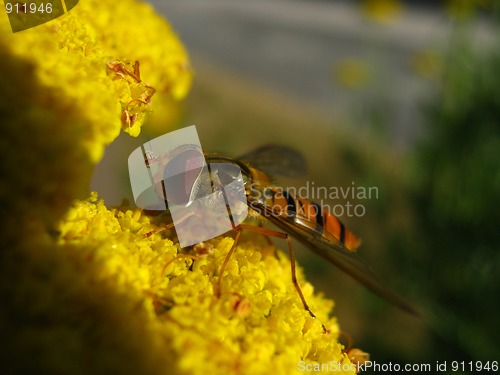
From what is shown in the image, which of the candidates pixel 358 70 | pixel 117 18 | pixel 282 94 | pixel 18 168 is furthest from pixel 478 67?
pixel 282 94

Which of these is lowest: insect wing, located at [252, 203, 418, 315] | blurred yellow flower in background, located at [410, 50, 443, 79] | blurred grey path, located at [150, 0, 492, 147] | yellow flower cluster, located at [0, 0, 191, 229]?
blurred grey path, located at [150, 0, 492, 147]

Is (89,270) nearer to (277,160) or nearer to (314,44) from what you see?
(277,160)

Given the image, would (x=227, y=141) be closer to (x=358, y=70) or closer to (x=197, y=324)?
(x=358, y=70)

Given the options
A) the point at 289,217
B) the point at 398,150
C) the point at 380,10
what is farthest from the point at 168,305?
the point at 398,150

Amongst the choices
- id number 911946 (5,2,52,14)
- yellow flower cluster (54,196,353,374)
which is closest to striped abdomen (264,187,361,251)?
yellow flower cluster (54,196,353,374)

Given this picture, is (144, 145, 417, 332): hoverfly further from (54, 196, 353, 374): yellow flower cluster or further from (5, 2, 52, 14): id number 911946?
(5, 2, 52, 14): id number 911946

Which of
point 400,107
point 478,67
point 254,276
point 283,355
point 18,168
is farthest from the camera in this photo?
point 400,107
